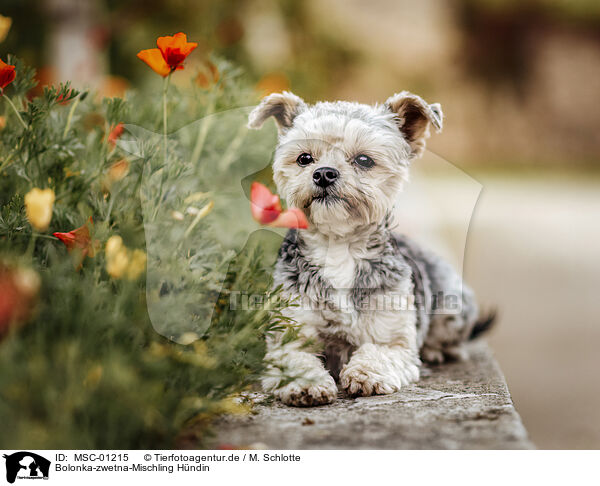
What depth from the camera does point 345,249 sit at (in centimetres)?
220

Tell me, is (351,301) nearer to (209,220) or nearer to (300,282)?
(300,282)

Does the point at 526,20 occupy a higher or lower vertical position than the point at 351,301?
higher

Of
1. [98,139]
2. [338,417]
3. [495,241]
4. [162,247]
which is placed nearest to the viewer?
[338,417]

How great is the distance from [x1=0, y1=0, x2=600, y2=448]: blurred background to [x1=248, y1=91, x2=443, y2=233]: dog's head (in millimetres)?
1485

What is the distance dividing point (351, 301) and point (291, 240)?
33 cm

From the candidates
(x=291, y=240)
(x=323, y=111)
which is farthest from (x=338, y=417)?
(x=323, y=111)

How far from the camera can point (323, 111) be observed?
215 centimetres

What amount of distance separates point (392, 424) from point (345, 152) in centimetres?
96

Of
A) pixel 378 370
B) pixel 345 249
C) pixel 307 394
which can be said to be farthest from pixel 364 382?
pixel 345 249

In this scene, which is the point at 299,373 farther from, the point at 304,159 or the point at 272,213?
the point at 304,159

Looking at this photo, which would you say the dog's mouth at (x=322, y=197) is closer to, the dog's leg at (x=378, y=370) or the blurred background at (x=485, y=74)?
the dog's leg at (x=378, y=370)

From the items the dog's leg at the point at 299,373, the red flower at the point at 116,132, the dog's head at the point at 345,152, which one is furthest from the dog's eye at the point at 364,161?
the red flower at the point at 116,132

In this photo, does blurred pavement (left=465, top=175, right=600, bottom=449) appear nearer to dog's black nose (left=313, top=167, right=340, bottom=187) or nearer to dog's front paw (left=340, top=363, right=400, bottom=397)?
dog's front paw (left=340, top=363, right=400, bottom=397)

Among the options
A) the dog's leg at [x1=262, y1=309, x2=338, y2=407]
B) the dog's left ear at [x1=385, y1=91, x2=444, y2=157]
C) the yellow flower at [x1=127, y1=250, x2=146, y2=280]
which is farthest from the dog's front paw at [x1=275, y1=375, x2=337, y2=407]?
the dog's left ear at [x1=385, y1=91, x2=444, y2=157]
